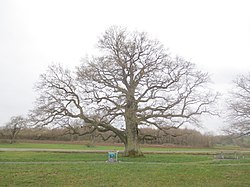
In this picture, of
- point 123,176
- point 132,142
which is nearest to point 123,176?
point 123,176

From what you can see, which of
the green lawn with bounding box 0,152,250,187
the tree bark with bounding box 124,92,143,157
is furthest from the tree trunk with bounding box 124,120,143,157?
the green lawn with bounding box 0,152,250,187

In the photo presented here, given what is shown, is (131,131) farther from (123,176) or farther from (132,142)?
(123,176)

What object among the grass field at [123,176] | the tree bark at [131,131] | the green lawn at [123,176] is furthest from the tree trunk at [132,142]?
the grass field at [123,176]

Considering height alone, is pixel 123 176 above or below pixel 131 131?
below

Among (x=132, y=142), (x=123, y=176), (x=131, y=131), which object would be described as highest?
(x=131, y=131)

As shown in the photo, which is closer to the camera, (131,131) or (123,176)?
(123,176)

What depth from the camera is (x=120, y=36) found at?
37.6 meters

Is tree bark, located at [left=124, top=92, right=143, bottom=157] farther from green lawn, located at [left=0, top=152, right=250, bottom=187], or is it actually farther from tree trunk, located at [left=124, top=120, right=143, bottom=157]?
green lawn, located at [left=0, top=152, right=250, bottom=187]

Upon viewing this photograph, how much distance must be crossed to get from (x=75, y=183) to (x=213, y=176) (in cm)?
796

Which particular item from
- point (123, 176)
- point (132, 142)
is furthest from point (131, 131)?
point (123, 176)

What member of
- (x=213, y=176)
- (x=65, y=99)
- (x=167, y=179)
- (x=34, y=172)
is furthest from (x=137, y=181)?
(x=65, y=99)

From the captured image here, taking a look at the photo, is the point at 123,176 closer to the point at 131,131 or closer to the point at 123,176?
the point at 123,176

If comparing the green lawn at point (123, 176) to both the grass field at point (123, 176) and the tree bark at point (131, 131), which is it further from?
the tree bark at point (131, 131)

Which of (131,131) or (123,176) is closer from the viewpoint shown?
(123,176)
